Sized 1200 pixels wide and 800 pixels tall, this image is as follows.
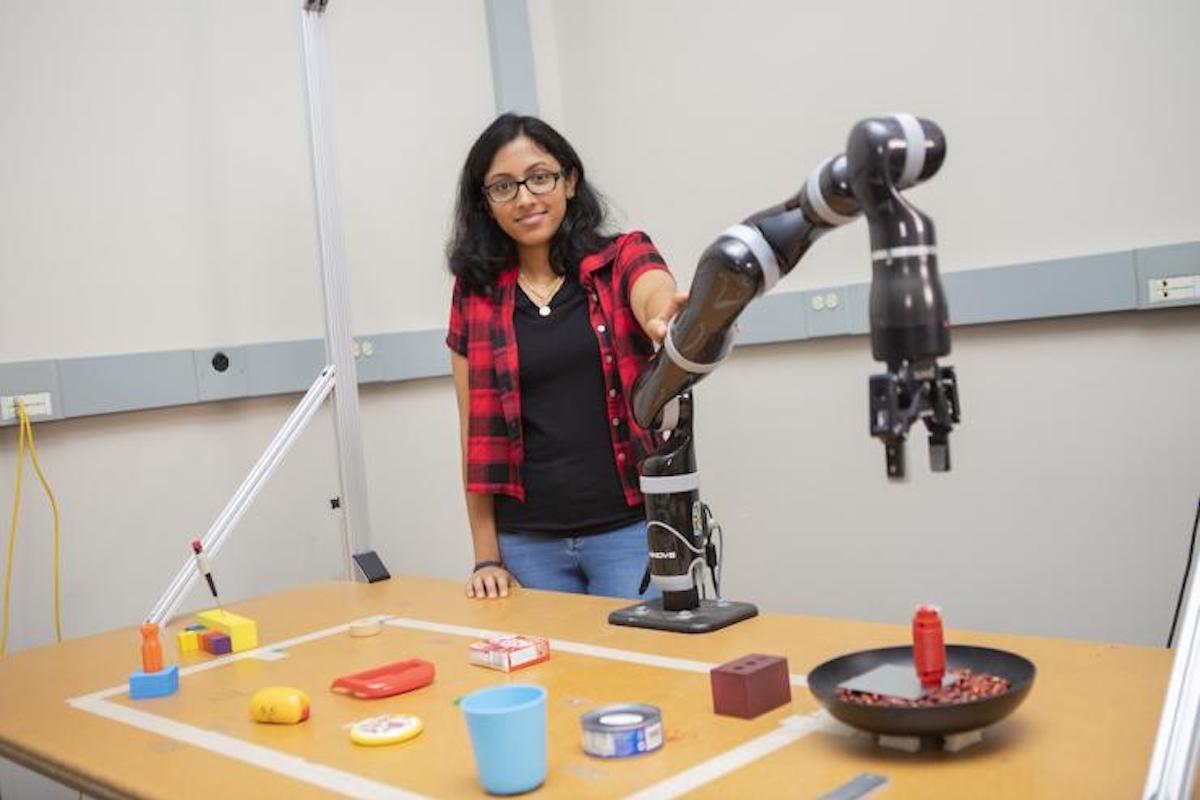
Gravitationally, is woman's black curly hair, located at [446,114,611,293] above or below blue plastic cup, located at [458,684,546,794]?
above

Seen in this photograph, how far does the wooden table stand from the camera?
1.06 m

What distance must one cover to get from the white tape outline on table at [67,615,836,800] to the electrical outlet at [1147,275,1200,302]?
1683 mm

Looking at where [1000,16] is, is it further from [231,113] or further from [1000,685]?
[1000,685]

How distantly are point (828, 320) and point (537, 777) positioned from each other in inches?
89.7

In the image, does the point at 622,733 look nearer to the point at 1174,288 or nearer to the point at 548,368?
the point at 548,368

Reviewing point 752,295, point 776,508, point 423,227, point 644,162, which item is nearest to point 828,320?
point 776,508

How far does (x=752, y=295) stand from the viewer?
1.32 metres

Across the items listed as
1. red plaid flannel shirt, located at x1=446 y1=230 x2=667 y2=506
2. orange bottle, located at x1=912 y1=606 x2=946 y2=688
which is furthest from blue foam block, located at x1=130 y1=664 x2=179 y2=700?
orange bottle, located at x1=912 y1=606 x2=946 y2=688

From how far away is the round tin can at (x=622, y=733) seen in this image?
3.78ft

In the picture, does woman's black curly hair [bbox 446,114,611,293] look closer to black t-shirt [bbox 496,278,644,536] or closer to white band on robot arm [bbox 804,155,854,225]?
black t-shirt [bbox 496,278,644,536]

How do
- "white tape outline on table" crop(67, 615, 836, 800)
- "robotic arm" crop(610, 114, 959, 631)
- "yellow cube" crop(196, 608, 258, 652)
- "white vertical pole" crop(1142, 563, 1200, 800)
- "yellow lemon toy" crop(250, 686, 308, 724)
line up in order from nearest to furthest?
"white vertical pole" crop(1142, 563, 1200, 800) < "robotic arm" crop(610, 114, 959, 631) < "white tape outline on table" crop(67, 615, 836, 800) < "yellow lemon toy" crop(250, 686, 308, 724) < "yellow cube" crop(196, 608, 258, 652)

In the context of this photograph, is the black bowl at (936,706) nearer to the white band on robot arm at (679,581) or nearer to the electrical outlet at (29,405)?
the white band on robot arm at (679,581)

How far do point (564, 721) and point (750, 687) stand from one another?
0.70ft

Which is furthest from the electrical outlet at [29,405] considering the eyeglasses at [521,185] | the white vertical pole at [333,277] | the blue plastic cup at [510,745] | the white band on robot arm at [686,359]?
the blue plastic cup at [510,745]
